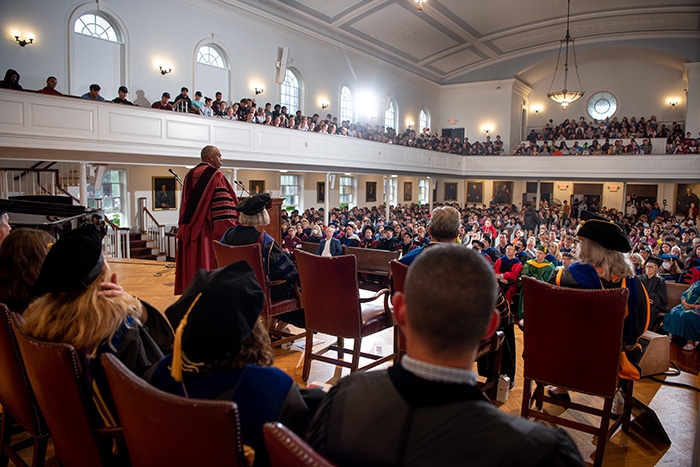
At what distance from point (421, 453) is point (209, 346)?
717 millimetres

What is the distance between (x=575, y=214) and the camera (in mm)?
23031

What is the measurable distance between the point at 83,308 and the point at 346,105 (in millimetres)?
18115

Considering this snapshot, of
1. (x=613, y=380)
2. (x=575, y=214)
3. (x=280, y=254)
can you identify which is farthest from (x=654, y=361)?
(x=575, y=214)

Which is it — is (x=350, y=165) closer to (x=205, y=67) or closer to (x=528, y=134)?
(x=205, y=67)

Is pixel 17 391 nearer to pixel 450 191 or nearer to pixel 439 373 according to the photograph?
pixel 439 373

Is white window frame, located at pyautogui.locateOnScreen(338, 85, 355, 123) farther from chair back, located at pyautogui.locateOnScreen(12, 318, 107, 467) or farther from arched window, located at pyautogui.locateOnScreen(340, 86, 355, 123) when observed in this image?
chair back, located at pyautogui.locateOnScreen(12, 318, 107, 467)

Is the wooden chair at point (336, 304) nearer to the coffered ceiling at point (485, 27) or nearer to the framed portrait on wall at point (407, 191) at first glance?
the coffered ceiling at point (485, 27)

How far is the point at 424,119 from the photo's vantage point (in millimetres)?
24656

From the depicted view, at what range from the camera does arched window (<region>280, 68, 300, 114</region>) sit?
16114 millimetres

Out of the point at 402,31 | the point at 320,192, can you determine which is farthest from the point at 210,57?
the point at 402,31

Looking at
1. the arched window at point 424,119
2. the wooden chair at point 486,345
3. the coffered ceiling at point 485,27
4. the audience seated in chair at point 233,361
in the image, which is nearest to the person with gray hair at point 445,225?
the wooden chair at point 486,345

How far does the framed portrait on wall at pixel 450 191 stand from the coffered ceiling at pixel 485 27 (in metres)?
5.85

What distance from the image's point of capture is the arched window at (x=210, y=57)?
13359 millimetres

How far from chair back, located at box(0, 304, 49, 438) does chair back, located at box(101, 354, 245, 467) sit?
0.97 m
